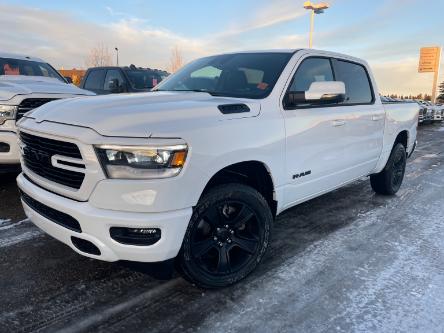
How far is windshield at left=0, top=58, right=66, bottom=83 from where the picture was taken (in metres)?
6.94

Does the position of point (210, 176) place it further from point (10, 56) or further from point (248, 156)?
point (10, 56)

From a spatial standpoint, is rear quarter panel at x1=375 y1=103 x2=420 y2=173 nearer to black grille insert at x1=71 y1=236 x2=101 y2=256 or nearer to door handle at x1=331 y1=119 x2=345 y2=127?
door handle at x1=331 y1=119 x2=345 y2=127

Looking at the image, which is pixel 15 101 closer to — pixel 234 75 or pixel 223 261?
pixel 234 75

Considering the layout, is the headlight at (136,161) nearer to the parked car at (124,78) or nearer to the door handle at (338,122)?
the door handle at (338,122)

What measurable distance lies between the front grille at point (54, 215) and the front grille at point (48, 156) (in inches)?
7.7

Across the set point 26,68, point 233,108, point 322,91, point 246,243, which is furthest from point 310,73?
point 26,68

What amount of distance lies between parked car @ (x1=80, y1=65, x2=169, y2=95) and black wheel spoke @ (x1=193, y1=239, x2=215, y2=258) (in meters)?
6.22

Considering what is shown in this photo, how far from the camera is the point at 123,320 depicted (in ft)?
8.48

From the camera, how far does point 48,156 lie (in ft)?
8.97

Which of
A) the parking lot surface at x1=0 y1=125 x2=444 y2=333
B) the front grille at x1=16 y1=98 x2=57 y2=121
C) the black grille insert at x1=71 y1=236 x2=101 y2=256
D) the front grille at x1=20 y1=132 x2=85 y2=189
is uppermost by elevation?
the front grille at x1=16 y1=98 x2=57 y2=121

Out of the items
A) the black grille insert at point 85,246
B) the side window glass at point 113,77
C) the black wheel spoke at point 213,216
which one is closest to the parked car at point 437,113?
the side window glass at point 113,77

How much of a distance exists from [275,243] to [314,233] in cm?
53

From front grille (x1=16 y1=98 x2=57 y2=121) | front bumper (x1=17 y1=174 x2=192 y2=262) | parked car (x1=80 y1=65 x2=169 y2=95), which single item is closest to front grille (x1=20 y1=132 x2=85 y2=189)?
front bumper (x1=17 y1=174 x2=192 y2=262)

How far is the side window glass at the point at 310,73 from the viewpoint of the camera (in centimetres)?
360
